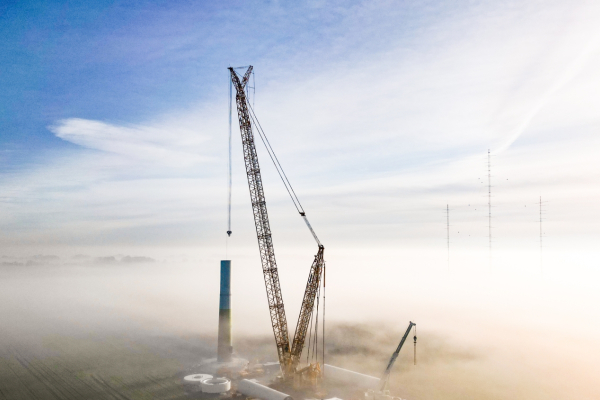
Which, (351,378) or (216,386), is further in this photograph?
(351,378)

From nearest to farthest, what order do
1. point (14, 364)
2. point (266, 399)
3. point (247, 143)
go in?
1. point (266, 399)
2. point (247, 143)
3. point (14, 364)

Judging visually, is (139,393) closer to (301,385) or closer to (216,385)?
(216,385)

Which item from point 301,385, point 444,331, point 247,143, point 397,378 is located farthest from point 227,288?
point 444,331

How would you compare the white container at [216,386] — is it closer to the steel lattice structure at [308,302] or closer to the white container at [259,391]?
the white container at [259,391]

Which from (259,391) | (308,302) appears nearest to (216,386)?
(259,391)

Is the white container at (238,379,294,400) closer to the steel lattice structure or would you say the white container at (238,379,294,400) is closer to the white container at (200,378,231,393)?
the white container at (200,378,231,393)

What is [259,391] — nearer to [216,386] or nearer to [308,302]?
[216,386]
